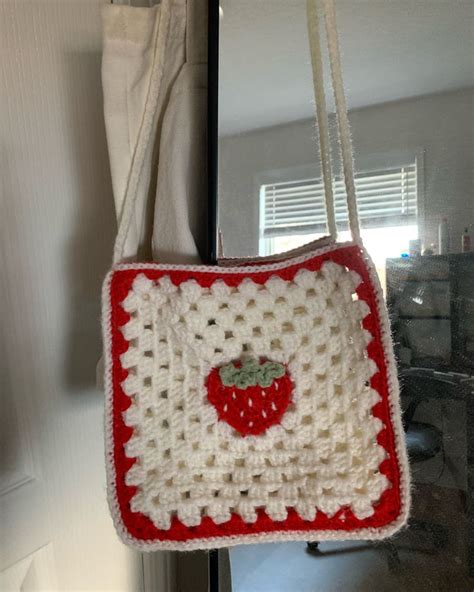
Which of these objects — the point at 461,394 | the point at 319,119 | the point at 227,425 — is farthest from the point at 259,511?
the point at 319,119

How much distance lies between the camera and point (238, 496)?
1.28ft

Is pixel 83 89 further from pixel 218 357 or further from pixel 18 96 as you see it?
pixel 218 357

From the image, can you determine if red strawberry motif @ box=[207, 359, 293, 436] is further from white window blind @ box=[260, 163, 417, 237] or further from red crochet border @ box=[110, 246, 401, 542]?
white window blind @ box=[260, 163, 417, 237]

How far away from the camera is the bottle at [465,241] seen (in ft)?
1.47

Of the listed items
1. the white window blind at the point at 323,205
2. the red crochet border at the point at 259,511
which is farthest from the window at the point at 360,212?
the red crochet border at the point at 259,511

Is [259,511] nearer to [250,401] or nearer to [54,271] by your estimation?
[250,401]

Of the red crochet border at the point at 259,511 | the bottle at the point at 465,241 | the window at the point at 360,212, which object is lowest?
the red crochet border at the point at 259,511

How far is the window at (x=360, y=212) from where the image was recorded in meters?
0.47

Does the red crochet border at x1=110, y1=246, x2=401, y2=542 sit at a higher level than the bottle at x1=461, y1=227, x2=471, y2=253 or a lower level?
lower

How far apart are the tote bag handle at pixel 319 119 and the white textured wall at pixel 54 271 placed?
3.6 inches

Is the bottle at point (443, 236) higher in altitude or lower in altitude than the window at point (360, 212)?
lower

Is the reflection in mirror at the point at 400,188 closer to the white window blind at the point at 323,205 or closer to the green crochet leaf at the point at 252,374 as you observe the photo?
the white window blind at the point at 323,205

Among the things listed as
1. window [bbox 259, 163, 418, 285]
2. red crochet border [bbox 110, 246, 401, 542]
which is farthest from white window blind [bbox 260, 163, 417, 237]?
red crochet border [bbox 110, 246, 401, 542]

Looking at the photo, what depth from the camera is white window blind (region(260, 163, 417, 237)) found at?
18.6 inches
